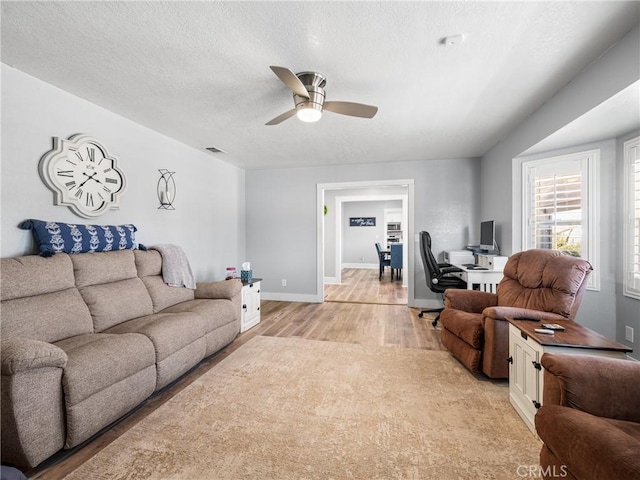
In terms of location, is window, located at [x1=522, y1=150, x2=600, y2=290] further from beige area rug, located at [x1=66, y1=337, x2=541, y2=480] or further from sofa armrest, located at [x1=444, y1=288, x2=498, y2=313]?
beige area rug, located at [x1=66, y1=337, x2=541, y2=480]

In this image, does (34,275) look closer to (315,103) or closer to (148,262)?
(148,262)

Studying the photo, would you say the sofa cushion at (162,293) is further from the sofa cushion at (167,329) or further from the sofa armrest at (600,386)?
the sofa armrest at (600,386)

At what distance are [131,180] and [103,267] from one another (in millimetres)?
1126

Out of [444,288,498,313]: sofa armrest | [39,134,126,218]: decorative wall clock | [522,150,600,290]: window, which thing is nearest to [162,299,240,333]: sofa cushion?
[39,134,126,218]: decorative wall clock

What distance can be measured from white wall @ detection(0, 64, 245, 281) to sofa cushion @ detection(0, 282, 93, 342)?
0.51 meters

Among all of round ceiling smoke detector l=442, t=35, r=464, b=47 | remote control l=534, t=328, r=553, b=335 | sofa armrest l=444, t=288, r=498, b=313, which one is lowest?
sofa armrest l=444, t=288, r=498, b=313

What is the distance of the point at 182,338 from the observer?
94.7 inches

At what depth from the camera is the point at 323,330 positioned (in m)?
3.79

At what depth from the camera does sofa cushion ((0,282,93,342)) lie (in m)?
1.82

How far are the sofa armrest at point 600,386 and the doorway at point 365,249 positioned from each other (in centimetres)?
368

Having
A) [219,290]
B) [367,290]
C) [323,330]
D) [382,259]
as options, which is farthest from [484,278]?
[382,259]

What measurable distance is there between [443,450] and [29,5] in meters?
3.38

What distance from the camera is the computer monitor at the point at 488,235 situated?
3.94 meters

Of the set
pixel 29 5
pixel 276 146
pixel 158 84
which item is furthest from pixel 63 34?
pixel 276 146
